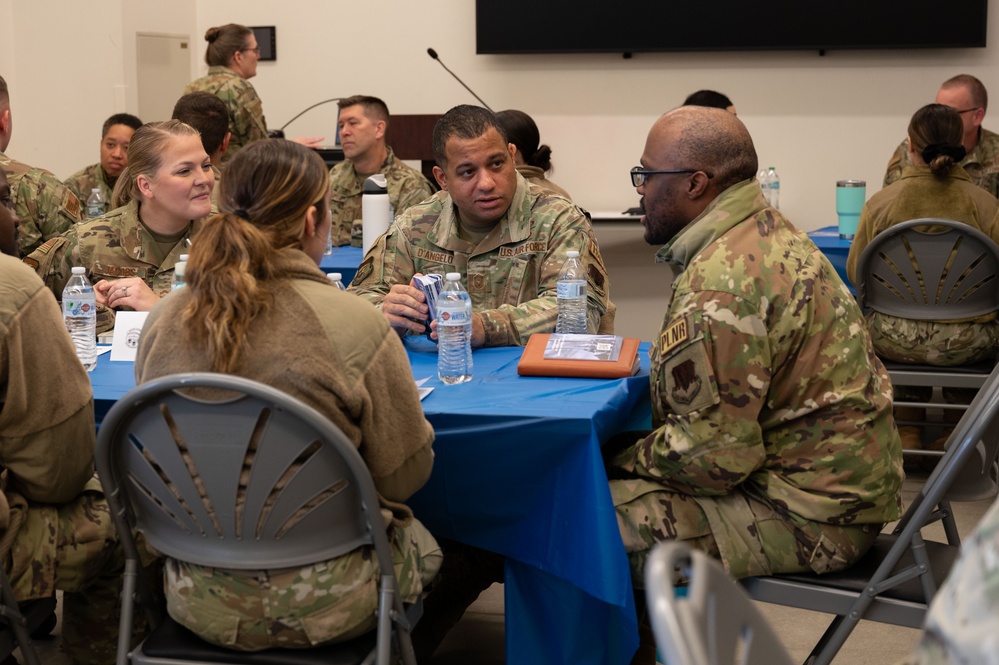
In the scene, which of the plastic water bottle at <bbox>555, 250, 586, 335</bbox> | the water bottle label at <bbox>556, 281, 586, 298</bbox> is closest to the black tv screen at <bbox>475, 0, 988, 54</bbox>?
the plastic water bottle at <bbox>555, 250, 586, 335</bbox>

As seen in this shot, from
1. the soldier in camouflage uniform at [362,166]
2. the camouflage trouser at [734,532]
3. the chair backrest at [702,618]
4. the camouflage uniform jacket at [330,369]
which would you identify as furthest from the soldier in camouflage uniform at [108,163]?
the chair backrest at [702,618]

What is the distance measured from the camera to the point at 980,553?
835mm

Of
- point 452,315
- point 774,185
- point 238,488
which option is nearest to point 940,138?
point 774,185

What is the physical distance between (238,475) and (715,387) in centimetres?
85

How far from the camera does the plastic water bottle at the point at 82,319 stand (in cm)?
264

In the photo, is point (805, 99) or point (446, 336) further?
point (805, 99)

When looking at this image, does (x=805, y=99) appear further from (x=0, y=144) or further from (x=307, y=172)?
(x=307, y=172)

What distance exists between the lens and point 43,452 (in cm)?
202

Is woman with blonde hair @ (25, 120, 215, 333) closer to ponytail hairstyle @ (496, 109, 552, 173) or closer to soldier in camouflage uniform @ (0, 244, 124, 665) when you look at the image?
soldier in camouflage uniform @ (0, 244, 124, 665)

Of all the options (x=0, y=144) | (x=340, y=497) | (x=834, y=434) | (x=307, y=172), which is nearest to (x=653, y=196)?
(x=834, y=434)

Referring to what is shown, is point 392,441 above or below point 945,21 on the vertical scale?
below

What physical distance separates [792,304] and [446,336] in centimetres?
77

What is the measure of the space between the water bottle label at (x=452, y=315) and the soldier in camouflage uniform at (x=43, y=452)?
0.75 metres

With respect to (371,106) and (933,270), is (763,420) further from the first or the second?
(371,106)
